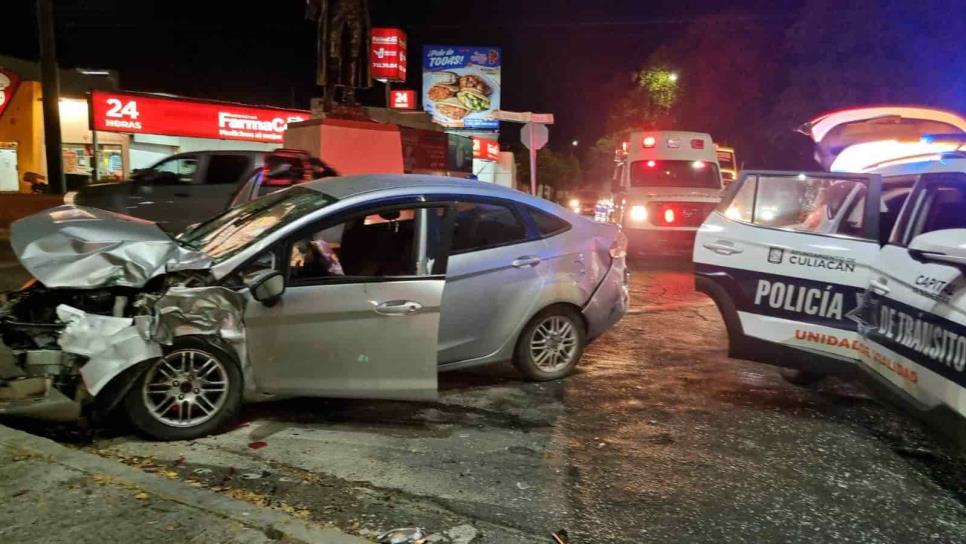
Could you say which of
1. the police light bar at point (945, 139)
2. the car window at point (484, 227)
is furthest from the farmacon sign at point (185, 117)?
the police light bar at point (945, 139)

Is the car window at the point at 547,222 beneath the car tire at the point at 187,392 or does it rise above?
above

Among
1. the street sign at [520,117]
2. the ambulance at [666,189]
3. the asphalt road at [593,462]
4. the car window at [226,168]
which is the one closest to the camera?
the asphalt road at [593,462]

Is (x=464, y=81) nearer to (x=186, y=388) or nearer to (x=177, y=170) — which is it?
(x=177, y=170)

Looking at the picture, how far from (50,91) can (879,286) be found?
17.1 m

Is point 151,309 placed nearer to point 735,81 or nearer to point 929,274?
point 929,274

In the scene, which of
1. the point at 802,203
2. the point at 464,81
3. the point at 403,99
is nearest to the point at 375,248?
the point at 802,203

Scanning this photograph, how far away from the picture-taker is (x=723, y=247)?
5.23 metres

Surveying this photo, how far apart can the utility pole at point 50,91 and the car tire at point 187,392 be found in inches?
575

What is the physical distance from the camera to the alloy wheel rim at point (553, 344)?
567 centimetres

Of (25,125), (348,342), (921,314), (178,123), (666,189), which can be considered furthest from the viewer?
(178,123)

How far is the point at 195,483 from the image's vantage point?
12.3 ft

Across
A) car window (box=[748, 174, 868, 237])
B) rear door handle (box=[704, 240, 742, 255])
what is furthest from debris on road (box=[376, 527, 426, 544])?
car window (box=[748, 174, 868, 237])

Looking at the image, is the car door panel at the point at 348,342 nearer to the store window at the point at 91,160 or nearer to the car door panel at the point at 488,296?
the car door panel at the point at 488,296

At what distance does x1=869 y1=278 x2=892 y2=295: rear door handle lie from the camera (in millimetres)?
4180
